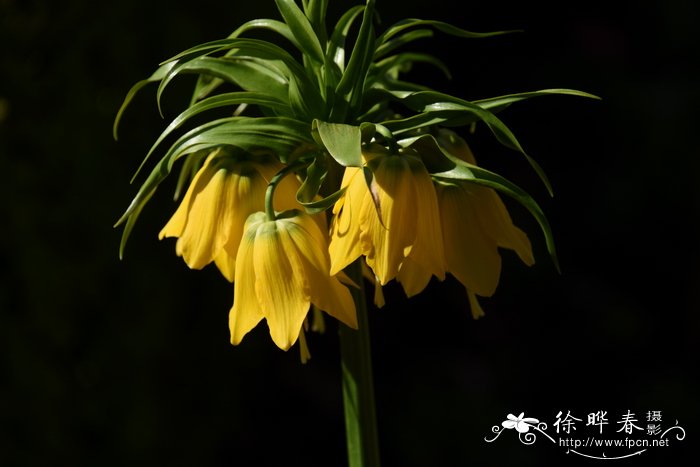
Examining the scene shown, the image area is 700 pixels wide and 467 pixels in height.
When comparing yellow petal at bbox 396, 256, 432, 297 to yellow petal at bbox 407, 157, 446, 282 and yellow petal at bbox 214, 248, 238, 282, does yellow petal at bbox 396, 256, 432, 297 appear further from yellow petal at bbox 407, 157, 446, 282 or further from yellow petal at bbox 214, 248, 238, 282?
yellow petal at bbox 214, 248, 238, 282

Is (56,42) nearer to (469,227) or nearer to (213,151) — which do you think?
(213,151)

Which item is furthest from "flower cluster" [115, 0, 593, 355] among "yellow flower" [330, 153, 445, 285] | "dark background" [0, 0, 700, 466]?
"dark background" [0, 0, 700, 466]

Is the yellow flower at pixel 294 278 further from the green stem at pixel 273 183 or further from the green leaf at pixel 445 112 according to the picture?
the green leaf at pixel 445 112

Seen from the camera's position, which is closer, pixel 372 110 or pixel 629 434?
pixel 372 110

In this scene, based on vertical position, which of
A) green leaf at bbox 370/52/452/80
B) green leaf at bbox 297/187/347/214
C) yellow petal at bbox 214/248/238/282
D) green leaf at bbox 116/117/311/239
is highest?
green leaf at bbox 370/52/452/80

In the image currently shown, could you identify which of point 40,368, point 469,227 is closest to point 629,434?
point 40,368
